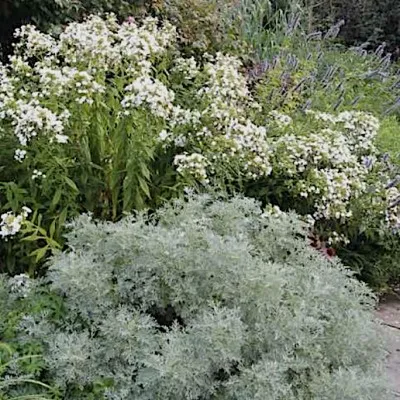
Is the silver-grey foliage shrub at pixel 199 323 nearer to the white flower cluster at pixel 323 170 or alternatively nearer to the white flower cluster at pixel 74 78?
the white flower cluster at pixel 74 78

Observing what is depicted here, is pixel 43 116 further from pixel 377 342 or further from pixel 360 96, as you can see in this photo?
pixel 360 96

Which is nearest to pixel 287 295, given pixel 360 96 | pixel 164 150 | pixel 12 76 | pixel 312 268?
pixel 312 268

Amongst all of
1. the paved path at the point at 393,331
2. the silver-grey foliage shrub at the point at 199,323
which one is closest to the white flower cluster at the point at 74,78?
the silver-grey foliage shrub at the point at 199,323

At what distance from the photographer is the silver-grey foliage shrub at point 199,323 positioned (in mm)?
2045

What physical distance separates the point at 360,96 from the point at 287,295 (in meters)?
3.20

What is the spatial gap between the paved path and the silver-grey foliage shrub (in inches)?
25.8

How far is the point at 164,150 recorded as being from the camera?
3.21m

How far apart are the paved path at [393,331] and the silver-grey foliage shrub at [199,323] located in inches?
25.8

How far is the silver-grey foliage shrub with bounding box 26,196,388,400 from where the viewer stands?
2.04 metres

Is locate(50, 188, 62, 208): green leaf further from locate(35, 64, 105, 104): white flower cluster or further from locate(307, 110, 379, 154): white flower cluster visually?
locate(307, 110, 379, 154): white flower cluster

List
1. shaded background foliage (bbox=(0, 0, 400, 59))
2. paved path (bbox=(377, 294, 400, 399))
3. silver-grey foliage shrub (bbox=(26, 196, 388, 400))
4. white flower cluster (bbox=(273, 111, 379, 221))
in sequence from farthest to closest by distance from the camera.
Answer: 1. shaded background foliage (bbox=(0, 0, 400, 59))
2. white flower cluster (bbox=(273, 111, 379, 221))
3. paved path (bbox=(377, 294, 400, 399))
4. silver-grey foliage shrub (bbox=(26, 196, 388, 400))

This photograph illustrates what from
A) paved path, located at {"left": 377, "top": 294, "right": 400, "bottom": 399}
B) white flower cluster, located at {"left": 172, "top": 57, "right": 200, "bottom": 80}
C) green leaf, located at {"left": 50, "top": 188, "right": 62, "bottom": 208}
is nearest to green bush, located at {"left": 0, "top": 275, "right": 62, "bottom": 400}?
green leaf, located at {"left": 50, "top": 188, "right": 62, "bottom": 208}

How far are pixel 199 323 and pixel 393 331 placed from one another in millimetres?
1724

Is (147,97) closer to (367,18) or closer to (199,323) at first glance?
(199,323)
